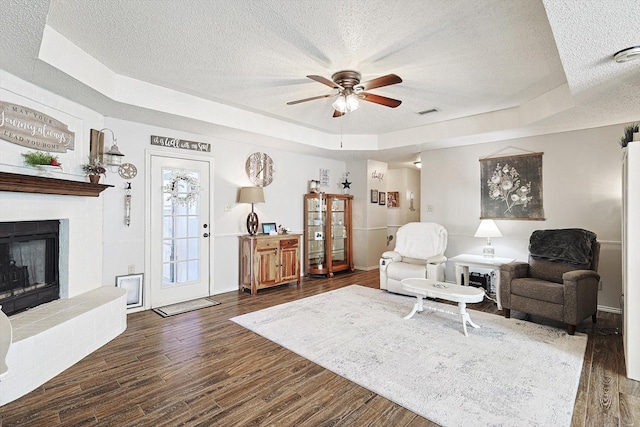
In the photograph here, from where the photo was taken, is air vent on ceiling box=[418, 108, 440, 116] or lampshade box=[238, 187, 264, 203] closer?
air vent on ceiling box=[418, 108, 440, 116]

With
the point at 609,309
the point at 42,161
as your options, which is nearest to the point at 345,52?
the point at 42,161

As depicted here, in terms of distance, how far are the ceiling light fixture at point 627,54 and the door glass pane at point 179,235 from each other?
4.60 metres

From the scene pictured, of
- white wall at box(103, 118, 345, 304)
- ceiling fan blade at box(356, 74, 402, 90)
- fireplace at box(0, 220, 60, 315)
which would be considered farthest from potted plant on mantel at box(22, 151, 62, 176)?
ceiling fan blade at box(356, 74, 402, 90)

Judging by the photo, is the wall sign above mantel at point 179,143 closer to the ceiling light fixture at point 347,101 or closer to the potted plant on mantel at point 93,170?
the potted plant on mantel at point 93,170

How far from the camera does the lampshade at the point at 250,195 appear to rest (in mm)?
5039

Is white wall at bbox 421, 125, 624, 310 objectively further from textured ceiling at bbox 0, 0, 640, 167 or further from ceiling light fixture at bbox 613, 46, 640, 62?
ceiling light fixture at bbox 613, 46, 640, 62

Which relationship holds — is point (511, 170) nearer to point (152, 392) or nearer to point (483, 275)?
point (483, 275)

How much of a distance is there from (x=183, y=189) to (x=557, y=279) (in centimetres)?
488

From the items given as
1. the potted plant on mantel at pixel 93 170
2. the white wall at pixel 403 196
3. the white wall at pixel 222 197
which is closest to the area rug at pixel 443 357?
the white wall at pixel 222 197

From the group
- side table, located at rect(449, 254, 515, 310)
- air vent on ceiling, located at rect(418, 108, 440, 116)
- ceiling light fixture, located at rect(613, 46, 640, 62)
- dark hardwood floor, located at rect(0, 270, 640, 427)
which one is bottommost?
dark hardwood floor, located at rect(0, 270, 640, 427)

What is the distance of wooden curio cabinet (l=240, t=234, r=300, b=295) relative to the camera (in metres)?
4.96

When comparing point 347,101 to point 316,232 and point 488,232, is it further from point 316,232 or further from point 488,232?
point 316,232

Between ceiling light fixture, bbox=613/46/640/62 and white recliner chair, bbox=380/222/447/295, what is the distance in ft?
9.34

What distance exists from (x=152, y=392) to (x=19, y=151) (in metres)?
2.37
